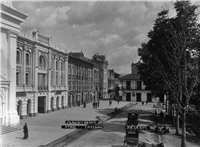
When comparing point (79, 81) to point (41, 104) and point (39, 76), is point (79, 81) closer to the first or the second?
point (41, 104)

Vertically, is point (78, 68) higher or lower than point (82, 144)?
higher

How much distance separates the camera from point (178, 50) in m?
16.2

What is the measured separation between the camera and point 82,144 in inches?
640

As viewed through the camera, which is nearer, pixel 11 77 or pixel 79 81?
pixel 11 77

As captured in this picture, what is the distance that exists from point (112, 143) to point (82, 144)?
87.0 inches

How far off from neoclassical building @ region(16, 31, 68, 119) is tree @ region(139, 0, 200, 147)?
14999mm

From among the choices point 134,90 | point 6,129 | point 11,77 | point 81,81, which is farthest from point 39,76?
point 134,90

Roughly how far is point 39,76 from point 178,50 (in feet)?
72.8

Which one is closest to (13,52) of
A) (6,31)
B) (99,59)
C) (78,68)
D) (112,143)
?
(6,31)

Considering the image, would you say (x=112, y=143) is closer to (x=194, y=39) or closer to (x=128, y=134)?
(x=128, y=134)

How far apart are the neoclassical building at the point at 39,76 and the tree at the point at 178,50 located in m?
15.0

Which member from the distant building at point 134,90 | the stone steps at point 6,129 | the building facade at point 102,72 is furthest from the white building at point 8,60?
the building facade at point 102,72

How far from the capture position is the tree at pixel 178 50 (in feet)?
53.5

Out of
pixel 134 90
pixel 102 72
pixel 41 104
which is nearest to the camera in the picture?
pixel 41 104
